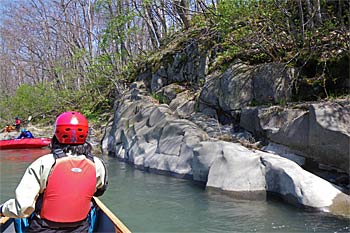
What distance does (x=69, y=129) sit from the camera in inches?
101

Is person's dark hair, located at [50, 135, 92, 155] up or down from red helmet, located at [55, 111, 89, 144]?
down

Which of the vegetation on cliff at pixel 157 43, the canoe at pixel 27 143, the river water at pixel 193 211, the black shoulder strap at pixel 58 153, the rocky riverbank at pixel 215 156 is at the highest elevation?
the vegetation on cliff at pixel 157 43

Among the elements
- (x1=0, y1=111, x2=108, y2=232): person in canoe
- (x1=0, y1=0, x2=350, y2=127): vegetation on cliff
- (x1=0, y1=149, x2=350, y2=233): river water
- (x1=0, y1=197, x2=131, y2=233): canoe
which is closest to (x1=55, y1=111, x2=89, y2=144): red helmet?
(x1=0, y1=111, x2=108, y2=232): person in canoe

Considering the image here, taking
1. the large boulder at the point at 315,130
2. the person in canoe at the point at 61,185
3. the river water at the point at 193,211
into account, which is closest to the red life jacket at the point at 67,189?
the person in canoe at the point at 61,185

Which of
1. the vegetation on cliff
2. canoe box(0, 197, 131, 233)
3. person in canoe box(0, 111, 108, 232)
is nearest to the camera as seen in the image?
person in canoe box(0, 111, 108, 232)

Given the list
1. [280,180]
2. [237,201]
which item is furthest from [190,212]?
[280,180]

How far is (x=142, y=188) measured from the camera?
7754mm

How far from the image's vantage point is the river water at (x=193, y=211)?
5.20m

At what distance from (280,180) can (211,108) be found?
4.14 metres

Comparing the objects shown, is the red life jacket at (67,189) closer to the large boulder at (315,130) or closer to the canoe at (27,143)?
the large boulder at (315,130)

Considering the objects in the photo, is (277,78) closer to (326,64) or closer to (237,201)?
(326,64)

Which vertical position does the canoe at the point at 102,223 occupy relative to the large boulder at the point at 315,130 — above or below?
below

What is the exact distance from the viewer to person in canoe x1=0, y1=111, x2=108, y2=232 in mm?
2447

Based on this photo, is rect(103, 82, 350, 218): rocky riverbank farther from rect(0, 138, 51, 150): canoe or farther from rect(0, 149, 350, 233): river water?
rect(0, 138, 51, 150): canoe
